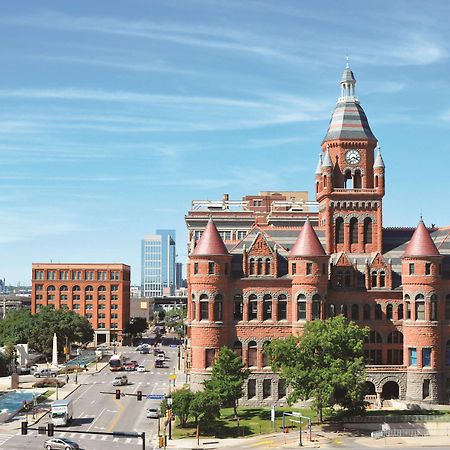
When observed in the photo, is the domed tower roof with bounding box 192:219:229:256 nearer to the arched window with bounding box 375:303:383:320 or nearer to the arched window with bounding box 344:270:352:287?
the arched window with bounding box 344:270:352:287

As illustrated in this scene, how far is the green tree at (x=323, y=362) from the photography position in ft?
286

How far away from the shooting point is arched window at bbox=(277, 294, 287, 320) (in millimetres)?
105062

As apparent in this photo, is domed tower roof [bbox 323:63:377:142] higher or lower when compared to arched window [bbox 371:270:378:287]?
higher

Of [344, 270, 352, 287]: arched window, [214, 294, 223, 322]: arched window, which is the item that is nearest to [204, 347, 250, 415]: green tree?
[214, 294, 223, 322]: arched window

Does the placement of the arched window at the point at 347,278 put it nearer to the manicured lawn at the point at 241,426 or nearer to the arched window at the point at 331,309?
the arched window at the point at 331,309

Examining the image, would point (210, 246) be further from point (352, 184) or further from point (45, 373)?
point (45, 373)

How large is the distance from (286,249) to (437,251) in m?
20.3

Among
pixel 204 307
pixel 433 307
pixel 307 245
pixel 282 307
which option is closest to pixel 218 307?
pixel 204 307

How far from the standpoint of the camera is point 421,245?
104 metres

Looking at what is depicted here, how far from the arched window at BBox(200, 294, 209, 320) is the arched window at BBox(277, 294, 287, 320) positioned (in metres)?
9.57

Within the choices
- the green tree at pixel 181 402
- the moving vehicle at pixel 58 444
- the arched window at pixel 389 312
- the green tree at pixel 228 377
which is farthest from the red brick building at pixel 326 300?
the moving vehicle at pixel 58 444

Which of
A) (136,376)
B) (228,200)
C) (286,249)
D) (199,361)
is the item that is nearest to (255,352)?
(199,361)

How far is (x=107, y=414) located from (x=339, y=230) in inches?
1596

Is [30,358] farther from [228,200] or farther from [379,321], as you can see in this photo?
[379,321]
